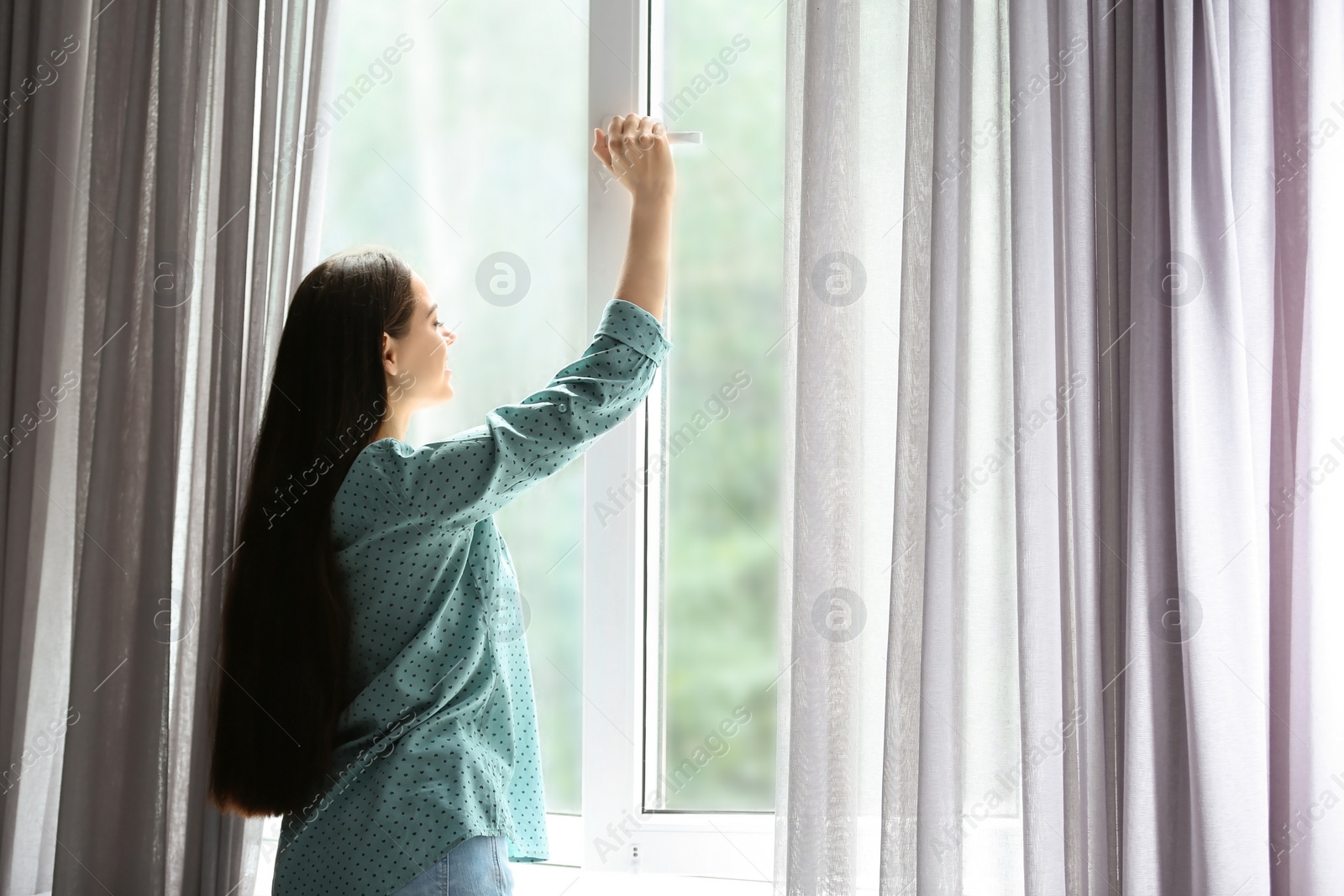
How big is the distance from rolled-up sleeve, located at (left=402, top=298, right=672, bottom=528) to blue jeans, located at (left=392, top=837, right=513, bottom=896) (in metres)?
0.36

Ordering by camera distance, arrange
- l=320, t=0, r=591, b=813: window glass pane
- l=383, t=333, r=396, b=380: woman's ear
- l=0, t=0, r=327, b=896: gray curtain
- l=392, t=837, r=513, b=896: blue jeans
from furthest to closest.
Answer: l=320, t=0, r=591, b=813: window glass pane, l=0, t=0, r=327, b=896: gray curtain, l=383, t=333, r=396, b=380: woman's ear, l=392, t=837, r=513, b=896: blue jeans

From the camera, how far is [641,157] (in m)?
1.26

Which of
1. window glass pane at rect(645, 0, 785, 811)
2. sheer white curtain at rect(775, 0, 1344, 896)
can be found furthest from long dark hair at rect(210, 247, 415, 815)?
sheer white curtain at rect(775, 0, 1344, 896)

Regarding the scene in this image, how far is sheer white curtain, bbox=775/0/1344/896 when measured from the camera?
3.63 feet

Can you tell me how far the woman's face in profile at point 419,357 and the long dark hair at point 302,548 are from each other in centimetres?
2

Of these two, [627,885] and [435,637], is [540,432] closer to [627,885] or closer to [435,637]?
[435,637]

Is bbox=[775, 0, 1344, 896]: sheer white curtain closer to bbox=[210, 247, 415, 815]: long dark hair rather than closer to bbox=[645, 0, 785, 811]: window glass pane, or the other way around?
bbox=[645, 0, 785, 811]: window glass pane

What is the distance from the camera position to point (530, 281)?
146 centimetres

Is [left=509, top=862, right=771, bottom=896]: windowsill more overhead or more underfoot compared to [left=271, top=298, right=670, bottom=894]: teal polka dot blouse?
more underfoot

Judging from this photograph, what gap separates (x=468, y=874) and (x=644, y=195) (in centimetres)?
83

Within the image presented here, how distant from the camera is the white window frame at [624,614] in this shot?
1.38 metres

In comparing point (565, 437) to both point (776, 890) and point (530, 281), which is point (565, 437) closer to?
point (530, 281)

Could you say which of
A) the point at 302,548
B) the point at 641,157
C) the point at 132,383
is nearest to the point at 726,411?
the point at 641,157

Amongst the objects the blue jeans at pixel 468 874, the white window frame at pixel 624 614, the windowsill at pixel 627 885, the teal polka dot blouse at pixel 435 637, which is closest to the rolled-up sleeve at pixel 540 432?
the teal polka dot blouse at pixel 435 637
